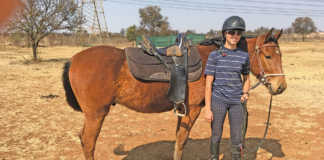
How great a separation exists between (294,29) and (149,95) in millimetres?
61398

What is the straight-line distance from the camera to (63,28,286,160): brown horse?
9.09ft

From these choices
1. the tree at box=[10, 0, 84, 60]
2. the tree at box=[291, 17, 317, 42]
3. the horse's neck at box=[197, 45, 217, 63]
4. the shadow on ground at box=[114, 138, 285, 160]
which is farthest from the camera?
the tree at box=[291, 17, 317, 42]

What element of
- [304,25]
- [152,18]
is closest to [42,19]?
[152,18]

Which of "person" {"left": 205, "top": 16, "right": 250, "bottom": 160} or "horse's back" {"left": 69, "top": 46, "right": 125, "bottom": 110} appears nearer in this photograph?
"person" {"left": 205, "top": 16, "right": 250, "bottom": 160}

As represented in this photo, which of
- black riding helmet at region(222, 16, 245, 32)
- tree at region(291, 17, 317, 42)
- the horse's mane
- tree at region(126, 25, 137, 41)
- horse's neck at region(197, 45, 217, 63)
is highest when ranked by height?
tree at region(291, 17, 317, 42)

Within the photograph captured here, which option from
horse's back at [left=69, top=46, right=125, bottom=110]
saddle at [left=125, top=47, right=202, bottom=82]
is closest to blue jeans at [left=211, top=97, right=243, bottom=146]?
saddle at [left=125, top=47, right=202, bottom=82]

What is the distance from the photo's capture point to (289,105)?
6.75 m

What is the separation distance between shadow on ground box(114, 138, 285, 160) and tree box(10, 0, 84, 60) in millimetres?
14001

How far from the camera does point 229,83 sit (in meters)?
2.36

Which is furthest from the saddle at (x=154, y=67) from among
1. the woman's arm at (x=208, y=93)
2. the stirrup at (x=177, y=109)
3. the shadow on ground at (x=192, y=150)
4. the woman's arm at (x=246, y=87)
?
the shadow on ground at (x=192, y=150)

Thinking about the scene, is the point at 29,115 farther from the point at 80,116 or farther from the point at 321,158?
the point at 321,158

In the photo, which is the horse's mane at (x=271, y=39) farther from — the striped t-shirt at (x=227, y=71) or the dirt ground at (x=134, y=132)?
the dirt ground at (x=134, y=132)

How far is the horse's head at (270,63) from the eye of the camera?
286 cm

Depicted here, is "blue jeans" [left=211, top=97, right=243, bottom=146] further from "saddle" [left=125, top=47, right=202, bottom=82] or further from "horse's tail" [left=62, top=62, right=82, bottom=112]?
"horse's tail" [left=62, top=62, right=82, bottom=112]
